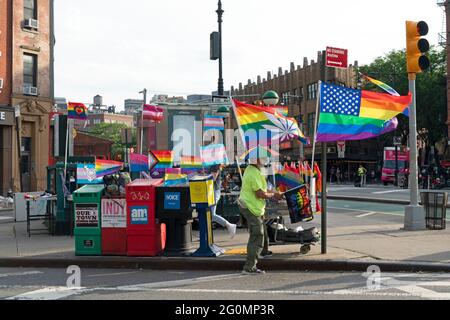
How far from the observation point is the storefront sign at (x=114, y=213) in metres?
9.68

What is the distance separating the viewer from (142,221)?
31.2ft

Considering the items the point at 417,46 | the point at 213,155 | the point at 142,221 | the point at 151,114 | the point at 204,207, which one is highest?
the point at 417,46

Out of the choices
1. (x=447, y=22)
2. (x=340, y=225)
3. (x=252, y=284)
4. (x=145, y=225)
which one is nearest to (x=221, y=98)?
(x=340, y=225)

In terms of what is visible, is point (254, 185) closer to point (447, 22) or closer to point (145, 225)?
point (145, 225)

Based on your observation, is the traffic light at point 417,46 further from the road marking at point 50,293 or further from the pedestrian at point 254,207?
the road marking at point 50,293

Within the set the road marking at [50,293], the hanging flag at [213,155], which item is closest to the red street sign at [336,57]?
the road marking at [50,293]

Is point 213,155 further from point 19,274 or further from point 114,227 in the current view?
point 19,274

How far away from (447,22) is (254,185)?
142ft

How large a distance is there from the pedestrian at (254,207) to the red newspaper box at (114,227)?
7.91 feet

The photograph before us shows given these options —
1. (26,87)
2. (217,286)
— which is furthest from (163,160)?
(26,87)

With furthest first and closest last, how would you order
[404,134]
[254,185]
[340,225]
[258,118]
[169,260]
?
[404,134], [340,225], [258,118], [169,260], [254,185]

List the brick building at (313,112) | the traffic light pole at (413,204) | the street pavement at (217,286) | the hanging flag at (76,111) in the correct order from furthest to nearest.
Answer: the brick building at (313,112), the hanging flag at (76,111), the traffic light pole at (413,204), the street pavement at (217,286)

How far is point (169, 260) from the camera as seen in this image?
920cm

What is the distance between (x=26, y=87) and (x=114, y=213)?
21.6m
